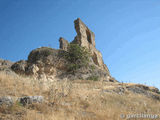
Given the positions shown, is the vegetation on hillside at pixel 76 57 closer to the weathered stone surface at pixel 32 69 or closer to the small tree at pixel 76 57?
the small tree at pixel 76 57

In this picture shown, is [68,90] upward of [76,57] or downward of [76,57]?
downward

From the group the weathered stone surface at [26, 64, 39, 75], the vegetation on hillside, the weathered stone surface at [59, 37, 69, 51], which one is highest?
the weathered stone surface at [59, 37, 69, 51]

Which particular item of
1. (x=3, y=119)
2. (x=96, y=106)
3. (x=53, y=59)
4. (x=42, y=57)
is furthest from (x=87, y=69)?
(x=3, y=119)

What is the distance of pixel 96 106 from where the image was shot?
396 cm

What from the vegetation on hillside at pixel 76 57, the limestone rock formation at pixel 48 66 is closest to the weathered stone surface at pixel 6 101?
the limestone rock formation at pixel 48 66

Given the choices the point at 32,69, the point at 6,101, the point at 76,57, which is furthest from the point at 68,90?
the point at 76,57

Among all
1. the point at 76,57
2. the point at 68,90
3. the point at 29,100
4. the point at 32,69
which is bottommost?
the point at 29,100

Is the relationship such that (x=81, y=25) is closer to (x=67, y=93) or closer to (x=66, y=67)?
(x=66, y=67)

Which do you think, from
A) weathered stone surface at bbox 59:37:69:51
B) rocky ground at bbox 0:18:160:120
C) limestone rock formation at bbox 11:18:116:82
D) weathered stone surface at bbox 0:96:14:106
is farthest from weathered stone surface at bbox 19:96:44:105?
weathered stone surface at bbox 59:37:69:51

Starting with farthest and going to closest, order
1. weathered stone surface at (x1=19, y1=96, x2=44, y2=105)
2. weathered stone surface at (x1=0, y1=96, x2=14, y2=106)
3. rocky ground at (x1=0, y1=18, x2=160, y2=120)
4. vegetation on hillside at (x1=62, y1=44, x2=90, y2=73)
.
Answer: vegetation on hillside at (x1=62, y1=44, x2=90, y2=73), weathered stone surface at (x1=19, y1=96, x2=44, y2=105), rocky ground at (x1=0, y1=18, x2=160, y2=120), weathered stone surface at (x1=0, y1=96, x2=14, y2=106)

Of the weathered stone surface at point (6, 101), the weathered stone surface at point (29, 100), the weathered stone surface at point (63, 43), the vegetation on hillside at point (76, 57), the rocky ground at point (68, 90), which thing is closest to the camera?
the weathered stone surface at point (6, 101)

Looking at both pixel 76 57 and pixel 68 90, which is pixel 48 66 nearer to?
pixel 76 57

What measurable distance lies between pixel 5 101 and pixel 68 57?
Answer: 16.8m

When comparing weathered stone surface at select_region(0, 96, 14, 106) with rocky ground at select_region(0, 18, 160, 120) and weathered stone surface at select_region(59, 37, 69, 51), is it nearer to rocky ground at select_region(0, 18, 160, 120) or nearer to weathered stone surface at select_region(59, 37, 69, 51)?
rocky ground at select_region(0, 18, 160, 120)
